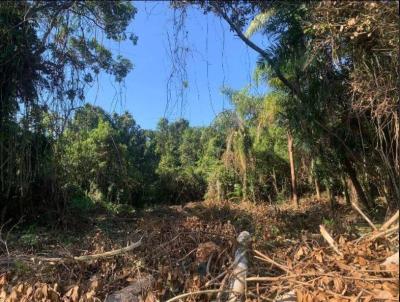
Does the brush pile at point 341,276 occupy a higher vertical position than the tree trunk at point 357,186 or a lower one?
lower

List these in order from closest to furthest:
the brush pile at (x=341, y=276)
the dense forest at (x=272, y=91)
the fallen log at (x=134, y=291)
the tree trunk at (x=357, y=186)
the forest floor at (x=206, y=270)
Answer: the brush pile at (x=341, y=276)
the forest floor at (x=206, y=270)
the fallen log at (x=134, y=291)
the dense forest at (x=272, y=91)
the tree trunk at (x=357, y=186)

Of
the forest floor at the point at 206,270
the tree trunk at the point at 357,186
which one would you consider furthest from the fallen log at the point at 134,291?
the tree trunk at the point at 357,186

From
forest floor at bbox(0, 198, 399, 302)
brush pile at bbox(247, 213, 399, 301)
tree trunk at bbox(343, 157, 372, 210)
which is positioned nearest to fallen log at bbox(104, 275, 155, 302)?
forest floor at bbox(0, 198, 399, 302)

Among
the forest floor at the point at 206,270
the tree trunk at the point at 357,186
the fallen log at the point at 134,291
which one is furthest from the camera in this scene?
the tree trunk at the point at 357,186

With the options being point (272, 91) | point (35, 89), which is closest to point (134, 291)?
point (35, 89)

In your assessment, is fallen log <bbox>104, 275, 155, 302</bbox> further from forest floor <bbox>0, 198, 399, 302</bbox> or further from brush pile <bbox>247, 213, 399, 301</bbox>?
brush pile <bbox>247, 213, 399, 301</bbox>

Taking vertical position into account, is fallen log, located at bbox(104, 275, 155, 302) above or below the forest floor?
below

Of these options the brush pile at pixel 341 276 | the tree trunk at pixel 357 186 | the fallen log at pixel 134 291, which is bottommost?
the fallen log at pixel 134 291

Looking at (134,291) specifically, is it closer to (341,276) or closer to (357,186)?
(341,276)

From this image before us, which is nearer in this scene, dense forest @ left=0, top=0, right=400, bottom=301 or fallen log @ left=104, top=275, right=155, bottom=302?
fallen log @ left=104, top=275, right=155, bottom=302

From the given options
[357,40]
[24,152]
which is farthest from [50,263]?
[24,152]

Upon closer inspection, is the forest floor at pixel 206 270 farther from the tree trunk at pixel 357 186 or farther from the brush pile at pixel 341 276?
the tree trunk at pixel 357 186

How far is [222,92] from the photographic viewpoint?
4195mm

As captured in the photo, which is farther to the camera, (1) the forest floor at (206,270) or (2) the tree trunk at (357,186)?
(2) the tree trunk at (357,186)
